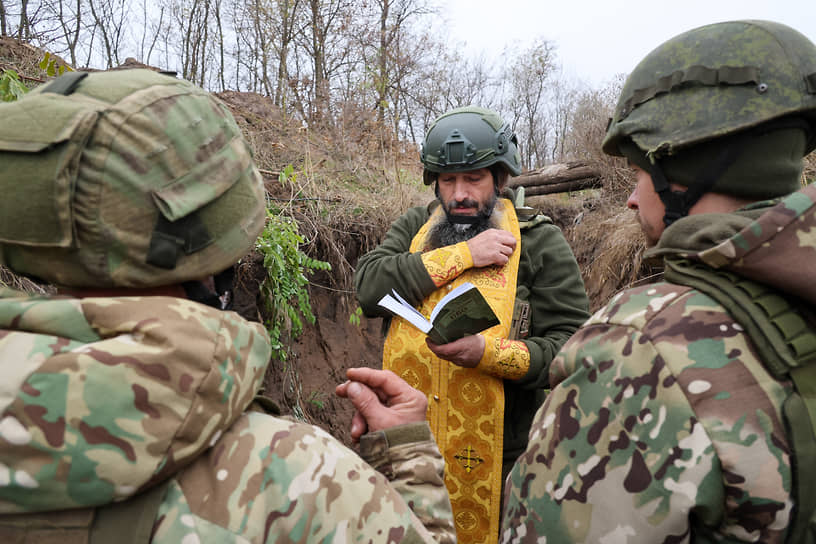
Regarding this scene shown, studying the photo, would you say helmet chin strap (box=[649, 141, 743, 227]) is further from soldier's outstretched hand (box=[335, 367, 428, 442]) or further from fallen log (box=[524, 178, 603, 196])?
fallen log (box=[524, 178, 603, 196])

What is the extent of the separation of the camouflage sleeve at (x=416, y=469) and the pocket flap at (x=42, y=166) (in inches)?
30.1

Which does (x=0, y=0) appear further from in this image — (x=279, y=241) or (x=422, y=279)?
(x=422, y=279)

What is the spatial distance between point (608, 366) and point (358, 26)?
1346 cm

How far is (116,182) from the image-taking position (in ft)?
3.07

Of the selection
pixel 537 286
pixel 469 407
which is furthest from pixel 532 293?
pixel 469 407

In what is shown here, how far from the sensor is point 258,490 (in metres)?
0.93

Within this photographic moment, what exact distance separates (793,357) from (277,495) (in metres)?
0.98

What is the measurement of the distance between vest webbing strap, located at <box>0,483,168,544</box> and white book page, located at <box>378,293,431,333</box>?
164 cm

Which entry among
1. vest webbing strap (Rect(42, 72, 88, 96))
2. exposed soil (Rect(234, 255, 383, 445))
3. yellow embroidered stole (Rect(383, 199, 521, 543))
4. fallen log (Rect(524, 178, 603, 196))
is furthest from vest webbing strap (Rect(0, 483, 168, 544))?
fallen log (Rect(524, 178, 603, 196))

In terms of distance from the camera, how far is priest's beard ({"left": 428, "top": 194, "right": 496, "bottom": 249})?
2.85 metres

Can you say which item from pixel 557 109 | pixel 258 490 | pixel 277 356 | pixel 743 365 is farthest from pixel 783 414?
pixel 557 109

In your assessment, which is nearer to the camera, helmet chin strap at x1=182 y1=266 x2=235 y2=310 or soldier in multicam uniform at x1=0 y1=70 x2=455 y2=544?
soldier in multicam uniform at x1=0 y1=70 x2=455 y2=544

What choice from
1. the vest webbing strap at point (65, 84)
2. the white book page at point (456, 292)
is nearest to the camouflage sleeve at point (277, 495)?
the vest webbing strap at point (65, 84)

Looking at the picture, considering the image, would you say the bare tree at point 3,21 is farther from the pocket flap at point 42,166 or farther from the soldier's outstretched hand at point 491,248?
the pocket flap at point 42,166
